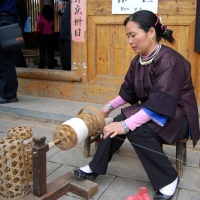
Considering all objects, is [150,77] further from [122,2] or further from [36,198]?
[122,2]

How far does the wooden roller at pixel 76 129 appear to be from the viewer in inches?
97.9

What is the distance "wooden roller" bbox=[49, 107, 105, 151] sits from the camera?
2.49 meters

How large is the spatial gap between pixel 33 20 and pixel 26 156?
788 cm

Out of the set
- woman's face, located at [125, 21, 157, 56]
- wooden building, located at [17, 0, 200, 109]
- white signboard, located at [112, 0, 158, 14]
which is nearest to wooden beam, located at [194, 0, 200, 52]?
wooden building, located at [17, 0, 200, 109]

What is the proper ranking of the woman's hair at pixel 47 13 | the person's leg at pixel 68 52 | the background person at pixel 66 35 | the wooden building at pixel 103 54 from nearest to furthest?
1. the wooden building at pixel 103 54
2. the background person at pixel 66 35
3. the person's leg at pixel 68 52
4. the woman's hair at pixel 47 13

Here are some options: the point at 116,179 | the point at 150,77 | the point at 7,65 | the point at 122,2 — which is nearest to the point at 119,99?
the point at 150,77

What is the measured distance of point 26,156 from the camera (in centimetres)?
279

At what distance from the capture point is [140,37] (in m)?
2.64

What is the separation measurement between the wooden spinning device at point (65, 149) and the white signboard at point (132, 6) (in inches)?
87.6

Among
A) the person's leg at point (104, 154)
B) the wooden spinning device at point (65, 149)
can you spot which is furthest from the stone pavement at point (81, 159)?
the person's leg at point (104, 154)

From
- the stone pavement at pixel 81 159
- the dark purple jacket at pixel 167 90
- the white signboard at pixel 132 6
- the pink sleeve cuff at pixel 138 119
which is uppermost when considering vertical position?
the white signboard at pixel 132 6

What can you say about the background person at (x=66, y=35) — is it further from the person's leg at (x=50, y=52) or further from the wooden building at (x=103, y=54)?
the person's leg at (x=50, y=52)

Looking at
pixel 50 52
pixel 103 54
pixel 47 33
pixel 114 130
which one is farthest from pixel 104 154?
pixel 47 33

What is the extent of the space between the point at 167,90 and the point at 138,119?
1.11ft
